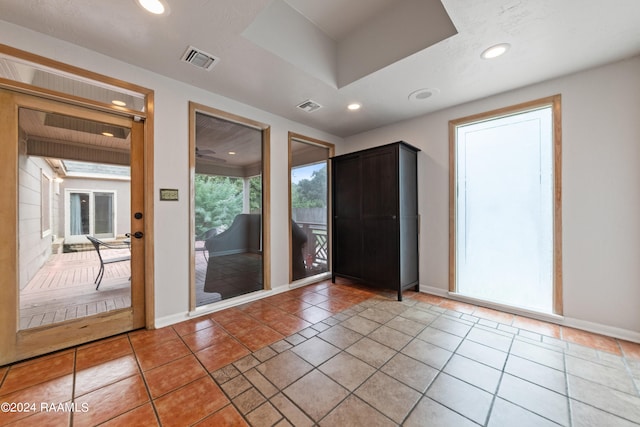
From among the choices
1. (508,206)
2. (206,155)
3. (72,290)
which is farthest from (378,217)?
(72,290)

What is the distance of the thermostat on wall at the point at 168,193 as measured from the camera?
242cm

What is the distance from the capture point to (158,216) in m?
2.40

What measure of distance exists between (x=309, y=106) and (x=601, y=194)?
319 centimetres

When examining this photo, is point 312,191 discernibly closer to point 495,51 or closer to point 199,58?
point 199,58

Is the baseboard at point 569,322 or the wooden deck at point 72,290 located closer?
the wooden deck at point 72,290

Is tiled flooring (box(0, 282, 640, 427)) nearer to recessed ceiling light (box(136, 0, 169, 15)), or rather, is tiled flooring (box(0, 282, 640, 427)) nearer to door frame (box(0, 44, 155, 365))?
door frame (box(0, 44, 155, 365))

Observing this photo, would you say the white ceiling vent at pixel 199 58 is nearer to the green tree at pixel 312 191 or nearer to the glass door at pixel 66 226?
the glass door at pixel 66 226

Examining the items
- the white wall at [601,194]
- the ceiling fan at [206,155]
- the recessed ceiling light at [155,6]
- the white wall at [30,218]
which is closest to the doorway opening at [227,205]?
the ceiling fan at [206,155]

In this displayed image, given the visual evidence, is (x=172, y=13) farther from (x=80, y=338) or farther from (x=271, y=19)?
(x=80, y=338)

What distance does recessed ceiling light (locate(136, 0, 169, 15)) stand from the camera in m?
1.58

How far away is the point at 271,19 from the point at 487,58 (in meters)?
1.96

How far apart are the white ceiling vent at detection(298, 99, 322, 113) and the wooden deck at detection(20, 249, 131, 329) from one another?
8.39ft

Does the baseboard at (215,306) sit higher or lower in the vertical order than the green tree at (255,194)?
lower

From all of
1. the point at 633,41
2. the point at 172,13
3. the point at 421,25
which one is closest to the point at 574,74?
the point at 633,41
